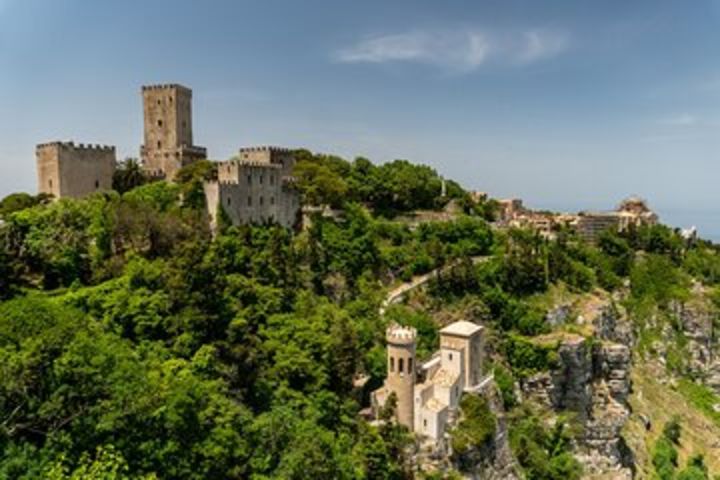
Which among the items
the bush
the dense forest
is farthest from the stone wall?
the bush

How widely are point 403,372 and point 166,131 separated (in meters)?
27.3

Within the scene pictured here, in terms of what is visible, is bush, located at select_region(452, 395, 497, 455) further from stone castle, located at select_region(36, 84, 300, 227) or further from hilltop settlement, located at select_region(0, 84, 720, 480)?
stone castle, located at select_region(36, 84, 300, 227)

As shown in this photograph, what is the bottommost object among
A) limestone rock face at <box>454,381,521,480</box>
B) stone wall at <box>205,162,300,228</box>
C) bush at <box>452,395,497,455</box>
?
limestone rock face at <box>454,381,521,480</box>

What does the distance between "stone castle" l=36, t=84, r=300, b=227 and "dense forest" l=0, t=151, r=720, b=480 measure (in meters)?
1.47

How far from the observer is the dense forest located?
1859cm

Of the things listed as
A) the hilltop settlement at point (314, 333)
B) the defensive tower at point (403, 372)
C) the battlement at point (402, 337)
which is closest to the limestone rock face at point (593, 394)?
the hilltop settlement at point (314, 333)

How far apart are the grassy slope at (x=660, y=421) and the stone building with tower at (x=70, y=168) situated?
3876 centimetres

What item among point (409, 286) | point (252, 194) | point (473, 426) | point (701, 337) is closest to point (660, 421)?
point (701, 337)

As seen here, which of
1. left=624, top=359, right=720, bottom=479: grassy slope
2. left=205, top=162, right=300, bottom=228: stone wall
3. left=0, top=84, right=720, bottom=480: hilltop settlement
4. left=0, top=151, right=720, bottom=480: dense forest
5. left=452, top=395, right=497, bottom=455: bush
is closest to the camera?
left=0, top=151, right=720, bottom=480: dense forest

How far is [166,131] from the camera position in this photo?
145ft

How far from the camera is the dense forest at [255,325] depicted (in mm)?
18594

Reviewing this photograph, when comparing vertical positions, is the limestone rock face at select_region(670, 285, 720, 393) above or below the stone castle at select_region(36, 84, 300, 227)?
below

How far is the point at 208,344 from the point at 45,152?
65.8 feet

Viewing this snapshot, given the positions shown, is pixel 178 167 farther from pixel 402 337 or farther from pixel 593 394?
pixel 593 394
